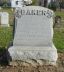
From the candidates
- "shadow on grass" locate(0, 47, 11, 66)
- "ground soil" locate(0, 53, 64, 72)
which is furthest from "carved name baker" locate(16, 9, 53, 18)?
"ground soil" locate(0, 53, 64, 72)

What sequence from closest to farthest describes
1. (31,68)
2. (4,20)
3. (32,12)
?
(31,68) → (32,12) → (4,20)

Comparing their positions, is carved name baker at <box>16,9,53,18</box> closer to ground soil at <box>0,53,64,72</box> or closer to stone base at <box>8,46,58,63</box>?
stone base at <box>8,46,58,63</box>

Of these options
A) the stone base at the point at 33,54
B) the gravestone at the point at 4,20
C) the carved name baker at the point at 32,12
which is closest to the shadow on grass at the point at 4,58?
the stone base at the point at 33,54

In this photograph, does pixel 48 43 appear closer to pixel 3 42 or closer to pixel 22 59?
pixel 22 59

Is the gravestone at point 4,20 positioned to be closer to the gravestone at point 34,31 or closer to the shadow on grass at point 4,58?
the shadow on grass at point 4,58

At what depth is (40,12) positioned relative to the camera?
7180mm

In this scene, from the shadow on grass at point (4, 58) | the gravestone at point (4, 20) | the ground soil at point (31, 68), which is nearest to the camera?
the ground soil at point (31, 68)

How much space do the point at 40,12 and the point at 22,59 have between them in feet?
3.72

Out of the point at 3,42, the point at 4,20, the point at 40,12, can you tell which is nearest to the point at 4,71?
the point at 40,12

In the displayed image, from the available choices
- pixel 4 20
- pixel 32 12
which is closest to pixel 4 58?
pixel 32 12

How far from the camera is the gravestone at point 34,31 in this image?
712 cm

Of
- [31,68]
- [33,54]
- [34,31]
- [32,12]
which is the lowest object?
[31,68]

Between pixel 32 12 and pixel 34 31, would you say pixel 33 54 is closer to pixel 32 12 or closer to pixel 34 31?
pixel 34 31

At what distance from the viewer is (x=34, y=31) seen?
7.25m
